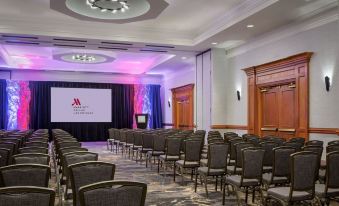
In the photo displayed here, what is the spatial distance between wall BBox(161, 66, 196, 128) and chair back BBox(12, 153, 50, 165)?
41.1 ft

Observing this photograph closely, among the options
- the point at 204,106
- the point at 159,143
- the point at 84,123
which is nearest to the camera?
the point at 159,143

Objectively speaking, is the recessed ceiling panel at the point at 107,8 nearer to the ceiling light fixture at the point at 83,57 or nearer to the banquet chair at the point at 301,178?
the banquet chair at the point at 301,178

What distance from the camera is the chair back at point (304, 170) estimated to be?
391cm

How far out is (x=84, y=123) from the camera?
19.7 metres

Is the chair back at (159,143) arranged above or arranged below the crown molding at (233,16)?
below

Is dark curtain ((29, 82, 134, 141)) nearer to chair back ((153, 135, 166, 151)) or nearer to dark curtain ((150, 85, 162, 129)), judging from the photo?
dark curtain ((150, 85, 162, 129))

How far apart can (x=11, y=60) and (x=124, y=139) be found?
25.4 feet

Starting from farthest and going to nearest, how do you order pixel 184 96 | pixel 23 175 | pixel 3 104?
pixel 3 104
pixel 184 96
pixel 23 175

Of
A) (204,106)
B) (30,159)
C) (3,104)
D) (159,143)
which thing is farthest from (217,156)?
(3,104)

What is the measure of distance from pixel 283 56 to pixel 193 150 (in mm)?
4591

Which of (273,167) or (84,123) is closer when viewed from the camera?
(273,167)

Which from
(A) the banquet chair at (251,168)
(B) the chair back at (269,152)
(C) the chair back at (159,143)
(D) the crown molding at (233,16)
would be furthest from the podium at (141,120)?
(A) the banquet chair at (251,168)

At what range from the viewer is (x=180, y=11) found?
954 centimetres

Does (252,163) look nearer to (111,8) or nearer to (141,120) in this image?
(111,8)
